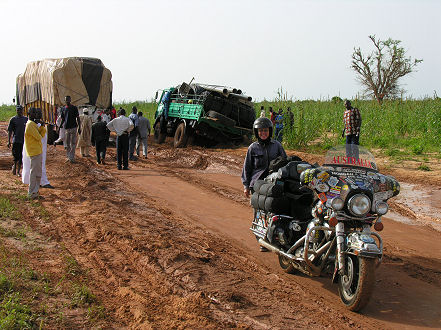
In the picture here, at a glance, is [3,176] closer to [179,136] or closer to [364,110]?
[179,136]

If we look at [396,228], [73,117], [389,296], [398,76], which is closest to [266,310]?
[389,296]

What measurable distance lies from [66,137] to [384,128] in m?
12.1

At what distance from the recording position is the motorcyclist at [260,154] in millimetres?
6637

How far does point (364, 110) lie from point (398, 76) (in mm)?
18593

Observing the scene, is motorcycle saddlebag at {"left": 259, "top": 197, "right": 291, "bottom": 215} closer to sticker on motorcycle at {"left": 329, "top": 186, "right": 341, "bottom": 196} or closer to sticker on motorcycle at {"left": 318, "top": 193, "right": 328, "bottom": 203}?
sticker on motorcycle at {"left": 318, "top": 193, "right": 328, "bottom": 203}

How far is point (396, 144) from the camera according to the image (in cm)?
1777

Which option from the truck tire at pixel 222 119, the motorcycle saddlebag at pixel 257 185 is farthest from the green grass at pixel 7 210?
the truck tire at pixel 222 119

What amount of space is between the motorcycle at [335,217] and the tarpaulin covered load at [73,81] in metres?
16.5

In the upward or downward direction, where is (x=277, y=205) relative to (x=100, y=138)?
downward

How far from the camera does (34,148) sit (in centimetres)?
997

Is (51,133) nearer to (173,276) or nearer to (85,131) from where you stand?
(85,131)

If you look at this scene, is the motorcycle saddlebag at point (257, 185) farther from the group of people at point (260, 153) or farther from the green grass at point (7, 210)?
the green grass at point (7, 210)

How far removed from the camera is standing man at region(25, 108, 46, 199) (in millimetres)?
9875

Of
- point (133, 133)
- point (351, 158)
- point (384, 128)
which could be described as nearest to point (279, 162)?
point (351, 158)
